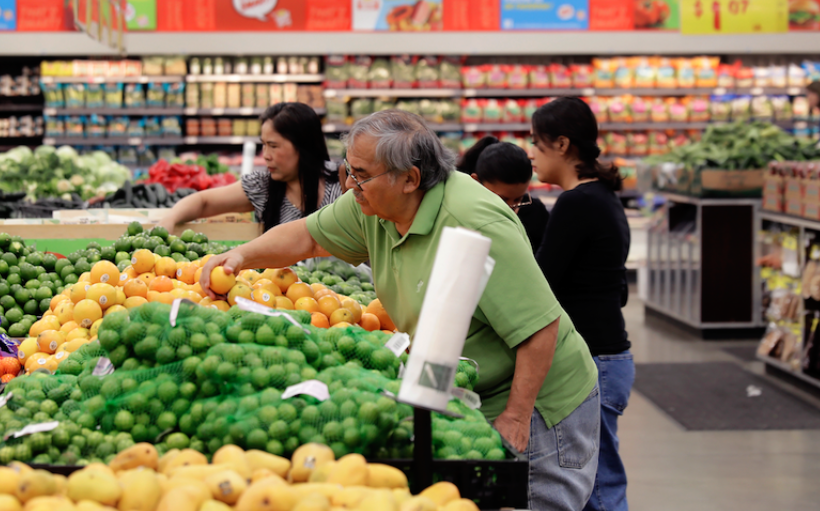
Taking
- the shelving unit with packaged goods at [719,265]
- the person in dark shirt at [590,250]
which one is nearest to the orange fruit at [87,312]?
the person in dark shirt at [590,250]

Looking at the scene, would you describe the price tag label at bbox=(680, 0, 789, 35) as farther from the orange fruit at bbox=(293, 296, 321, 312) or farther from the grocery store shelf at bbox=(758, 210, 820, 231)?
the orange fruit at bbox=(293, 296, 321, 312)

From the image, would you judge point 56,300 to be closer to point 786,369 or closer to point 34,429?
point 34,429

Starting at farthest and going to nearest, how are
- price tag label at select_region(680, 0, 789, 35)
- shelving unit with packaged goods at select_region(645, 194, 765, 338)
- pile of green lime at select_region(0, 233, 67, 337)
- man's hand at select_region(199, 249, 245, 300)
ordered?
A: price tag label at select_region(680, 0, 789, 35) < shelving unit with packaged goods at select_region(645, 194, 765, 338) < pile of green lime at select_region(0, 233, 67, 337) < man's hand at select_region(199, 249, 245, 300)

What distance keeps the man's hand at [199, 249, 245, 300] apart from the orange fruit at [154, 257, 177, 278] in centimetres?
33

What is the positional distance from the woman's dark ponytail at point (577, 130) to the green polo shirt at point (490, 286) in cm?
86

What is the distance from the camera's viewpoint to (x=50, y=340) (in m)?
2.16

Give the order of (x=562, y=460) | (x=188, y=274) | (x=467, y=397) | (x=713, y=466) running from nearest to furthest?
(x=467, y=397) < (x=562, y=460) < (x=188, y=274) < (x=713, y=466)

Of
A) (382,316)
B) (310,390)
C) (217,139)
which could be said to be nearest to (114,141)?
(217,139)

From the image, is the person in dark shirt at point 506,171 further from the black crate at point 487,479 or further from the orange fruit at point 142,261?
the black crate at point 487,479

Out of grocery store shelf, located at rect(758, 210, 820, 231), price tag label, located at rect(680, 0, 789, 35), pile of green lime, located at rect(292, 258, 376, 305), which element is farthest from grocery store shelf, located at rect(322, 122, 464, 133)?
pile of green lime, located at rect(292, 258, 376, 305)

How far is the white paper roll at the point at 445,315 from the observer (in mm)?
1194

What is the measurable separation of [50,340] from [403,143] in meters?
1.18

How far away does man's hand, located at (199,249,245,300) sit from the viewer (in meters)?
2.08

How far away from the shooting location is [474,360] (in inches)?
72.6
